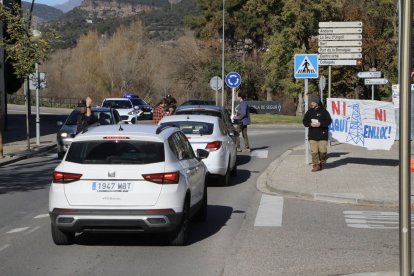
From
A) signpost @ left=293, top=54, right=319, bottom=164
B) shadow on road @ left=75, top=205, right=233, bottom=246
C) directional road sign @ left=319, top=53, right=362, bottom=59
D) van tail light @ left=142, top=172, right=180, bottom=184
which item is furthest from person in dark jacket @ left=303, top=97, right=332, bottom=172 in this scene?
van tail light @ left=142, top=172, right=180, bottom=184

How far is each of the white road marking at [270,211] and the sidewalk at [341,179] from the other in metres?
0.65

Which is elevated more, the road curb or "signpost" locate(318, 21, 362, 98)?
"signpost" locate(318, 21, 362, 98)

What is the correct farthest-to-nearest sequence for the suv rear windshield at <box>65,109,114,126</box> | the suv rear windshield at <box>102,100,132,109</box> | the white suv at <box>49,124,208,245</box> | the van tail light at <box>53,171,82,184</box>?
1. the suv rear windshield at <box>102,100,132,109</box>
2. the suv rear windshield at <box>65,109,114,126</box>
3. the van tail light at <box>53,171,82,184</box>
4. the white suv at <box>49,124,208,245</box>

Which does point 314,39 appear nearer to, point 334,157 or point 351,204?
point 334,157

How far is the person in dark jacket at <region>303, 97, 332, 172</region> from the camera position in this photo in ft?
56.6

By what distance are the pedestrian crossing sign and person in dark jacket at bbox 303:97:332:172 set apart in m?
2.05

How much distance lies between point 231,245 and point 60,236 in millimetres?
2235

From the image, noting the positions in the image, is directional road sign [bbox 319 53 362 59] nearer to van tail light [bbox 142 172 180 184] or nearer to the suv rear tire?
the suv rear tire

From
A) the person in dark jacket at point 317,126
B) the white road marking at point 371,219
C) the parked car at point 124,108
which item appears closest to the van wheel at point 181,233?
the white road marking at point 371,219

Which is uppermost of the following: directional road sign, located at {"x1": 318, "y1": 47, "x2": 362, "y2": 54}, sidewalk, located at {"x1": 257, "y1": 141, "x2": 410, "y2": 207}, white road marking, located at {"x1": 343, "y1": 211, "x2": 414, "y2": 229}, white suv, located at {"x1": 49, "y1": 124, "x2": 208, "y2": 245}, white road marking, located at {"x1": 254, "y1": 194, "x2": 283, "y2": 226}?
directional road sign, located at {"x1": 318, "y1": 47, "x2": 362, "y2": 54}

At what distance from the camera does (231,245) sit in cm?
947

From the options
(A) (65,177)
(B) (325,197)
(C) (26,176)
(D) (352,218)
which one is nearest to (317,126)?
(B) (325,197)

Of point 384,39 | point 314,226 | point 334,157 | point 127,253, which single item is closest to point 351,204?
point 314,226

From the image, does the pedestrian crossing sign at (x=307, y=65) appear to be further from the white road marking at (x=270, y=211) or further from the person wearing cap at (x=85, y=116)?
the person wearing cap at (x=85, y=116)
